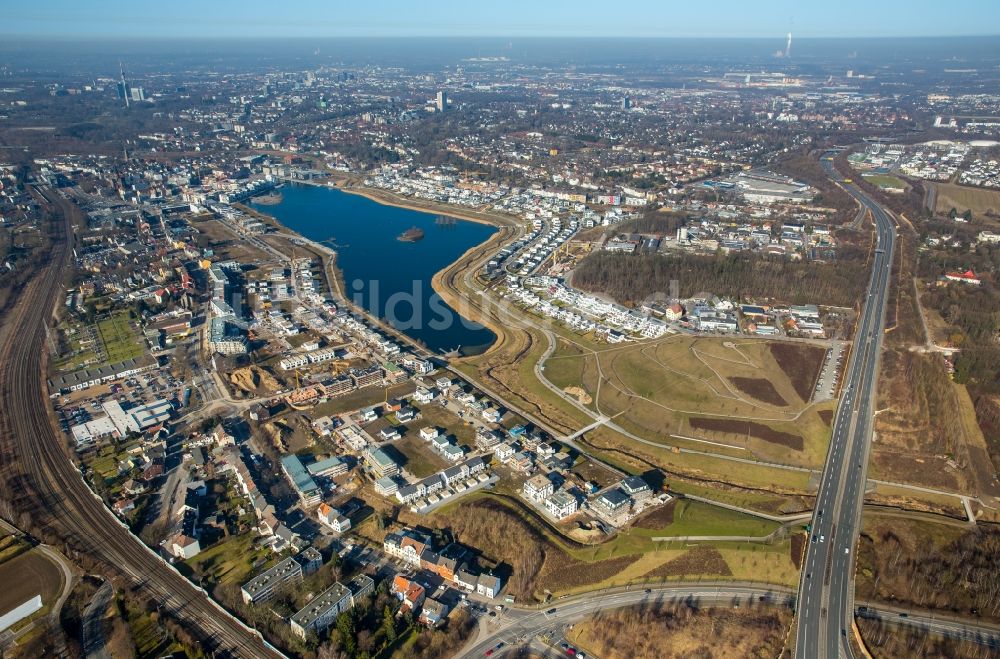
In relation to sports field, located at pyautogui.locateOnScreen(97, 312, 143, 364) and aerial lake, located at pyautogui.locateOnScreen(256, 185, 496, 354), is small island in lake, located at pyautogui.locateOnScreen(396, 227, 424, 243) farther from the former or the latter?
sports field, located at pyautogui.locateOnScreen(97, 312, 143, 364)

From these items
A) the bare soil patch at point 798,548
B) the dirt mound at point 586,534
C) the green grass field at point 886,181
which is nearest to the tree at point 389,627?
the dirt mound at point 586,534

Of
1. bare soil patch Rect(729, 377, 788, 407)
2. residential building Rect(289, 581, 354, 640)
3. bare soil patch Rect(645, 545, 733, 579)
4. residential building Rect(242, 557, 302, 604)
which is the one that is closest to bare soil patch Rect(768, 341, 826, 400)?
bare soil patch Rect(729, 377, 788, 407)

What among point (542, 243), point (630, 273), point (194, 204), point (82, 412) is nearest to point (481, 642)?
point (82, 412)

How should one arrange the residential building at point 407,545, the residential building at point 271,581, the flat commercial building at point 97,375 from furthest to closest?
1. the flat commercial building at point 97,375
2. the residential building at point 407,545
3. the residential building at point 271,581

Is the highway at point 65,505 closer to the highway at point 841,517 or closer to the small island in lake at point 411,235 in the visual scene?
the highway at point 841,517

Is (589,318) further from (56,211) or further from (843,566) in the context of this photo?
(56,211)

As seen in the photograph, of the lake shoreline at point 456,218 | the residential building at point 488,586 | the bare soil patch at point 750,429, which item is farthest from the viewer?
the lake shoreline at point 456,218

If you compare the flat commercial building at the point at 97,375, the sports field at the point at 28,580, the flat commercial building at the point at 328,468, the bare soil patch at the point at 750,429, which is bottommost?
the sports field at the point at 28,580
